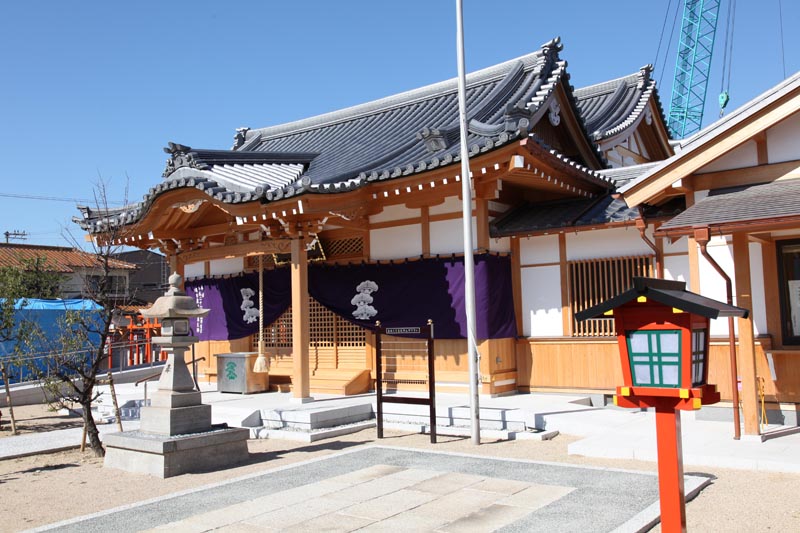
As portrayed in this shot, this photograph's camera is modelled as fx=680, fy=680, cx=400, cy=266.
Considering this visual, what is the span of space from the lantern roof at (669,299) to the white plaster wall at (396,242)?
836cm

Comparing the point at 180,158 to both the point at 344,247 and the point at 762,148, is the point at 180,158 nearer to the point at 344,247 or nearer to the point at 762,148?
the point at 344,247

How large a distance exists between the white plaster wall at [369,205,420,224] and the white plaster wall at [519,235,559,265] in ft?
6.88

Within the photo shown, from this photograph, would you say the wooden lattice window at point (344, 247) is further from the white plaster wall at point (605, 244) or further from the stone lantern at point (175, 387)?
the stone lantern at point (175, 387)

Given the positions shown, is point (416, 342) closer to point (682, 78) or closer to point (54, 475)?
point (54, 475)

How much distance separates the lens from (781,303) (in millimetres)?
9414

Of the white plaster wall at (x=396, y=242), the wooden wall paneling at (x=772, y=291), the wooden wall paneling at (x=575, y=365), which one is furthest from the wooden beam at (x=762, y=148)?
the white plaster wall at (x=396, y=242)

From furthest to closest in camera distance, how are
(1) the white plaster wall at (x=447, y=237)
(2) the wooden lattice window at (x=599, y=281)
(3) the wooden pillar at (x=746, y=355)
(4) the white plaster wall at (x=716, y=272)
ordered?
1. (1) the white plaster wall at (x=447, y=237)
2. (2) the wooden lattice window at (x=599, y=281)
3. (4) the white plaster wall at (x=716, y=272)
4. (3) the wooden pillar at (x=746, y=355)

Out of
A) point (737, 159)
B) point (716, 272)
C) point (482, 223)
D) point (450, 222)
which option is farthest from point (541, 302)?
point (737, 159)

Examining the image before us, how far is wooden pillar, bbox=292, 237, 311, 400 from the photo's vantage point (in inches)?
470

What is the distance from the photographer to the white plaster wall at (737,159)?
9.39m

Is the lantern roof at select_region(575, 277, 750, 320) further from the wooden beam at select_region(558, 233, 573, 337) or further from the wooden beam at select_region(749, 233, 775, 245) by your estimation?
the wooden beam at select_region(558, 233, 573, 337)

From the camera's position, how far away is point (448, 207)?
12.5m

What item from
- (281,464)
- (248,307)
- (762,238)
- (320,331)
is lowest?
(281,464)

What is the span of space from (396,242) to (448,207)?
132cm
